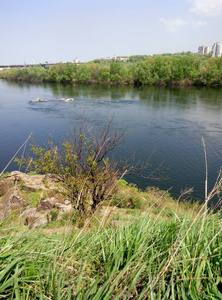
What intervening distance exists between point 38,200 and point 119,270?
11.9m

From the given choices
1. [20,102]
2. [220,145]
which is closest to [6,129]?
[20,102]

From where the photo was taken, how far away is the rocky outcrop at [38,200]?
36.4 feet

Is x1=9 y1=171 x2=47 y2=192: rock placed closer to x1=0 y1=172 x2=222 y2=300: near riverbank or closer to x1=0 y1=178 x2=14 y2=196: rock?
x1=0 y1=178 x2=14 y2=196: rock

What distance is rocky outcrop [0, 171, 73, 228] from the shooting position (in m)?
11.1

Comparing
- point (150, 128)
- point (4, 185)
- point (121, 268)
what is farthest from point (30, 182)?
point (150, 128)

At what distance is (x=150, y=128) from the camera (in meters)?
29.5

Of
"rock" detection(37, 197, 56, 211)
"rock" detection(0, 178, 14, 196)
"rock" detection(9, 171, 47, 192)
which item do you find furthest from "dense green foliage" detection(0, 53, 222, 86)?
"rock" detection(37, 197, 56, 211)

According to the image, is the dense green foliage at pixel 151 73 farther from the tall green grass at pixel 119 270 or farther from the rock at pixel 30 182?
the tall green grass at pixel 119 270

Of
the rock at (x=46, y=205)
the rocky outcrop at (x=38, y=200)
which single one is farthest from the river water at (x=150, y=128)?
the rock at (x=46, y=205)

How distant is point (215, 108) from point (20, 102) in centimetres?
3820

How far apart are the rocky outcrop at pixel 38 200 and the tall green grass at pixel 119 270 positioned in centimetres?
732

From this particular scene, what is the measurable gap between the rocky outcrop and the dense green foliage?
63.7m

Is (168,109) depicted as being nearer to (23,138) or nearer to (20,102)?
(23,138)

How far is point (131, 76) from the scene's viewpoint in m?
76.4
